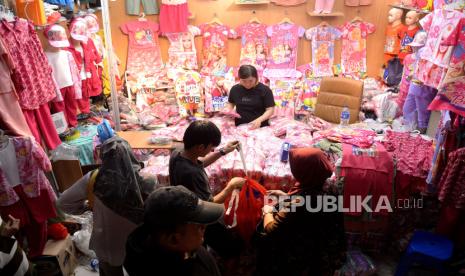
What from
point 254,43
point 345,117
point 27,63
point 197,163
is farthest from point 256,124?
point 27,63

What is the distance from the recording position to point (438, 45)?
3.08m

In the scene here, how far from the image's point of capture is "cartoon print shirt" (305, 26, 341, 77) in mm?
5160

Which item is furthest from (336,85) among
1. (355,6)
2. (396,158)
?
(396,158)

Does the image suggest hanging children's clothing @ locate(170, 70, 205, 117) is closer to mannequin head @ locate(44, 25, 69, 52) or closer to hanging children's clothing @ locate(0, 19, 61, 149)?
mannequin head @ locate(44, 25, 69, 52)

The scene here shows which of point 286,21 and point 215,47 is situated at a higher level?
point 286,21

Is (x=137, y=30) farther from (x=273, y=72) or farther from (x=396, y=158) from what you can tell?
(x=396, y=158)

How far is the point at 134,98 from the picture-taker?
531 cm

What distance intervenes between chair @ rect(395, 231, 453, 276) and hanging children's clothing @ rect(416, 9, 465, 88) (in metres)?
1.40

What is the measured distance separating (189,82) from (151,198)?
399 centimetres

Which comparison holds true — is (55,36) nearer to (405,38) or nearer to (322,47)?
(322,47)

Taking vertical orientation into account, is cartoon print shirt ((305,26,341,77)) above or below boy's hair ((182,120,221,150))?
above

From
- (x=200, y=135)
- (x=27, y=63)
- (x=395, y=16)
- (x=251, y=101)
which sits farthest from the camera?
(x=395, y=16)

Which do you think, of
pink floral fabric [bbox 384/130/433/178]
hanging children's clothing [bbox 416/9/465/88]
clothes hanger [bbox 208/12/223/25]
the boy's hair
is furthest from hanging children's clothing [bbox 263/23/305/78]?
the boy's hair

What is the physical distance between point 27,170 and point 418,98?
151 inches
